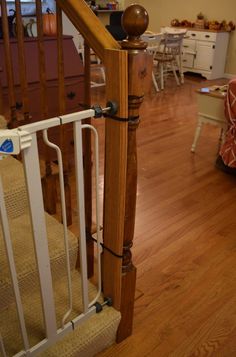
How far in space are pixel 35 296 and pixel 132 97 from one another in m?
0.88

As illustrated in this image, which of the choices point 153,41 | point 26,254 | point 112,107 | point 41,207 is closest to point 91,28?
point 112,107

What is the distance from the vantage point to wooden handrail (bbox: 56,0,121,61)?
1.02 m

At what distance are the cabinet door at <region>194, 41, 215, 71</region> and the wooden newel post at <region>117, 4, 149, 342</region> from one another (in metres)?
5.83

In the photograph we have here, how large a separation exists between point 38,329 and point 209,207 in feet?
5.39

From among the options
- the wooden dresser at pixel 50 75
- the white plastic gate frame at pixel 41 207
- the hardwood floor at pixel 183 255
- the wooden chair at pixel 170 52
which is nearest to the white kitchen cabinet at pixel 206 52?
the wooden chair at pixel 170 52

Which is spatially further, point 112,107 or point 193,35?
point 193,35

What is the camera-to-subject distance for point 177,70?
21.7ft

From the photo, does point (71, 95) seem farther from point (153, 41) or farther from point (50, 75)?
point (153, 41)

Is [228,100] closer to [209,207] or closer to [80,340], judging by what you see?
[209,207]

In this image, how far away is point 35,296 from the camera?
138 centimetres

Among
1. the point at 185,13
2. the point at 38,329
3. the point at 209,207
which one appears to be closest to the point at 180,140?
the point at 209,207

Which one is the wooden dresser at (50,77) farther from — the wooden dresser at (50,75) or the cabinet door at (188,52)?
the cabinet door at (188,52)

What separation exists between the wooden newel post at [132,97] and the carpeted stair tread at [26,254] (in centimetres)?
24

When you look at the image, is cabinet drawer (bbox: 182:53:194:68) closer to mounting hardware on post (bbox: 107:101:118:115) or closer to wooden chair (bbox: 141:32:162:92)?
wooden chair (bbox: 141:32:162:92)
